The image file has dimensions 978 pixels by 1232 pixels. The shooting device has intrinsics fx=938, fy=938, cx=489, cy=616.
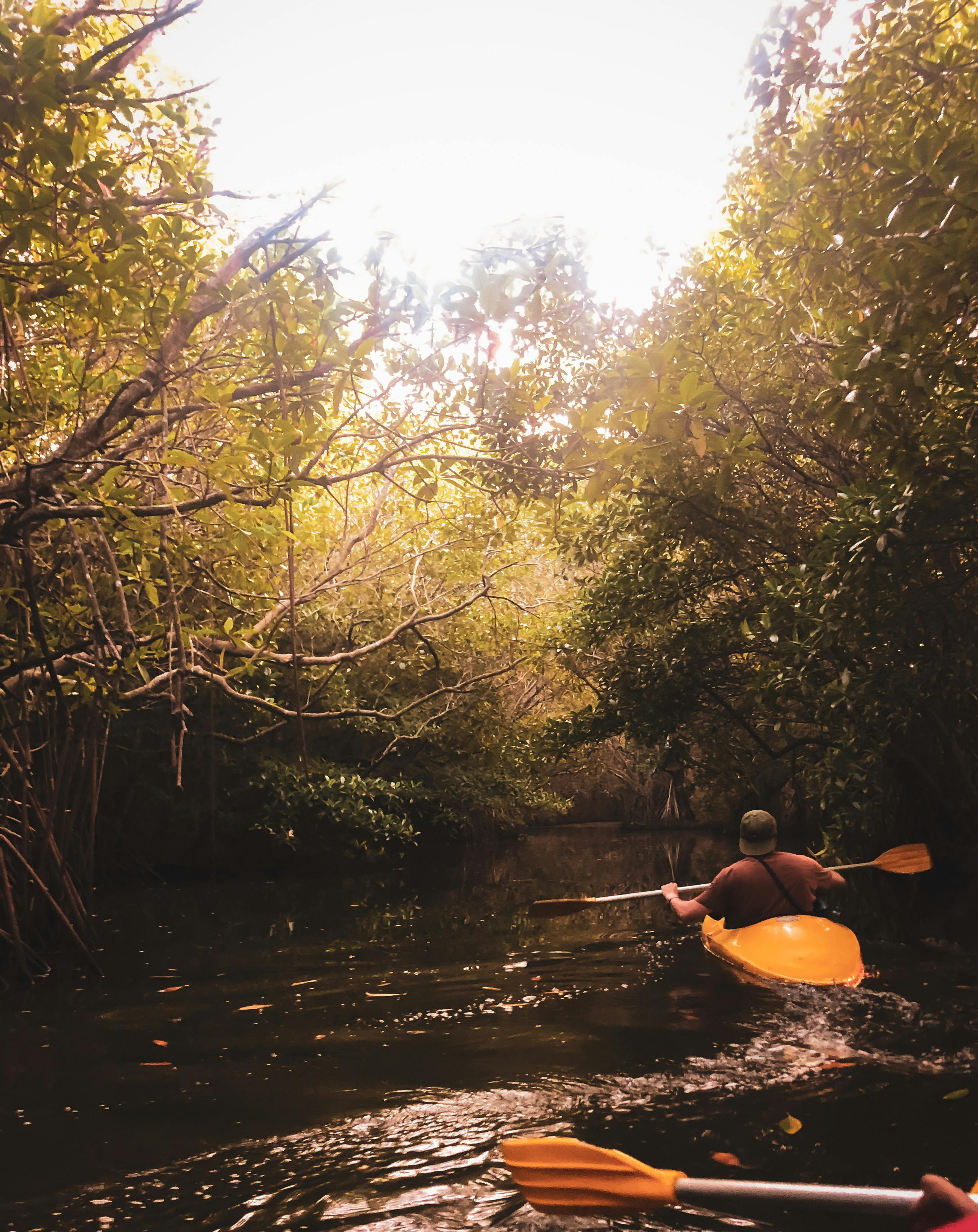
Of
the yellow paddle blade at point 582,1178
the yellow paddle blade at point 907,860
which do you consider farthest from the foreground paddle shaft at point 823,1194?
the yellow paddle blade at point 907,860

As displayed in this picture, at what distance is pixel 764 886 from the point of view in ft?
19.4

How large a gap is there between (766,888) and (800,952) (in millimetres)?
595

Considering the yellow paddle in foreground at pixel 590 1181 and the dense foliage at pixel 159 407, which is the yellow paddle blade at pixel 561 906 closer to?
the dense foliage at pixel 159 407

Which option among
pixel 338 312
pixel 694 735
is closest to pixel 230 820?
pixel 694 735

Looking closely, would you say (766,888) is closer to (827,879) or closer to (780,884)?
(780,884)

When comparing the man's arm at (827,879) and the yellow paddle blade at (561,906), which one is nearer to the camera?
the man's arm at (827,879)

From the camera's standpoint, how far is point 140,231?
11.3ft

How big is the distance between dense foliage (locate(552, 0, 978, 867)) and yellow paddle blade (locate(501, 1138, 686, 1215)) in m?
2.14

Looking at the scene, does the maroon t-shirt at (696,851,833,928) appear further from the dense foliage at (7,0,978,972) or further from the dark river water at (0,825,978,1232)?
the dense foliage at (7,0,978,972)

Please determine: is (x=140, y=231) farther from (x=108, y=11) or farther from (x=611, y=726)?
(x=611, y=726)

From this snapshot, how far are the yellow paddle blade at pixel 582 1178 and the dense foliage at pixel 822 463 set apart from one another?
2.14 metres

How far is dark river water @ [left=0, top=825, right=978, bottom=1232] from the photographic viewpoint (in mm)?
2994

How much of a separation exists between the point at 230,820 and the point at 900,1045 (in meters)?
10.9

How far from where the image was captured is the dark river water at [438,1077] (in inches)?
118
